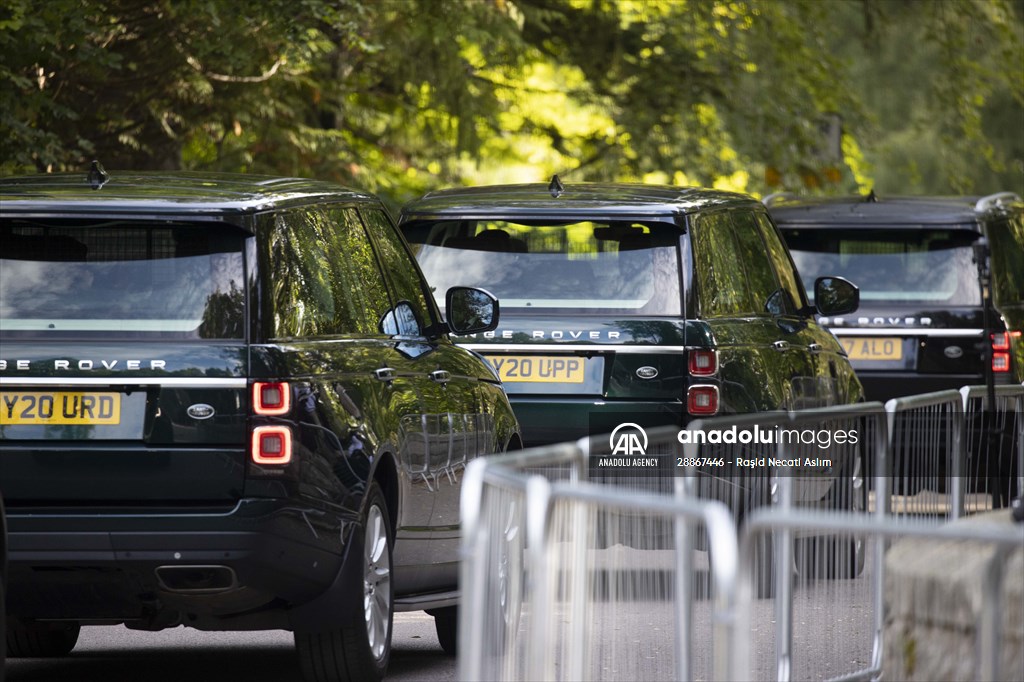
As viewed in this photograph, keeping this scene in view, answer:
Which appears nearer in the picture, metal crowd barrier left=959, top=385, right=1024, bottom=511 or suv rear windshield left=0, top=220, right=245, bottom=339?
suv rear windshield left=0, top=220, right=245, bottom=339

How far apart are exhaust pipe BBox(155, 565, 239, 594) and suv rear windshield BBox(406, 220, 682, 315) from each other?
3345 millimetres

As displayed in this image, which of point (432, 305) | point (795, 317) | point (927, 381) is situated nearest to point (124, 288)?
point (432, 305)

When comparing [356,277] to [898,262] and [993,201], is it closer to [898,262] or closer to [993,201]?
[898,262]

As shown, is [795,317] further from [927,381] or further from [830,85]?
[830,85]

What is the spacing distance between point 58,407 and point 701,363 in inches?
144

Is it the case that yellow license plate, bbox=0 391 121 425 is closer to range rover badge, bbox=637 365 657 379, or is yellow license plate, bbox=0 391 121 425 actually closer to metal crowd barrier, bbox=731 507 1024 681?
metal crowd barrier, bbox=731 507 1024 681

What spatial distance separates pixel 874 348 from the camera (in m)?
14.1

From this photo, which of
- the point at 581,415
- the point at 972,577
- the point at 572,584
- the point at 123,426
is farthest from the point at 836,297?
the point at 972,577

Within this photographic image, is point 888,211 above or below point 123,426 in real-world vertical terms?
above

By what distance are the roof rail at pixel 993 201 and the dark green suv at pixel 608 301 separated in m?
4.11

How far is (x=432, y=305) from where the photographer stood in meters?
8.70

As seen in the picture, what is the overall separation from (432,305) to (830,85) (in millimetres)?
14484

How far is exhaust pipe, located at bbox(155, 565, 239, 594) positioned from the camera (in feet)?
22.3

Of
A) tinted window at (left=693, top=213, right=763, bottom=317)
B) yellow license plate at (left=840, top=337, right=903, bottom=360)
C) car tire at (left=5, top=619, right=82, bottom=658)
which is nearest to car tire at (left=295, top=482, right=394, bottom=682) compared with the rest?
car tire at (left=5, top=619, right=82, bottom=658)
